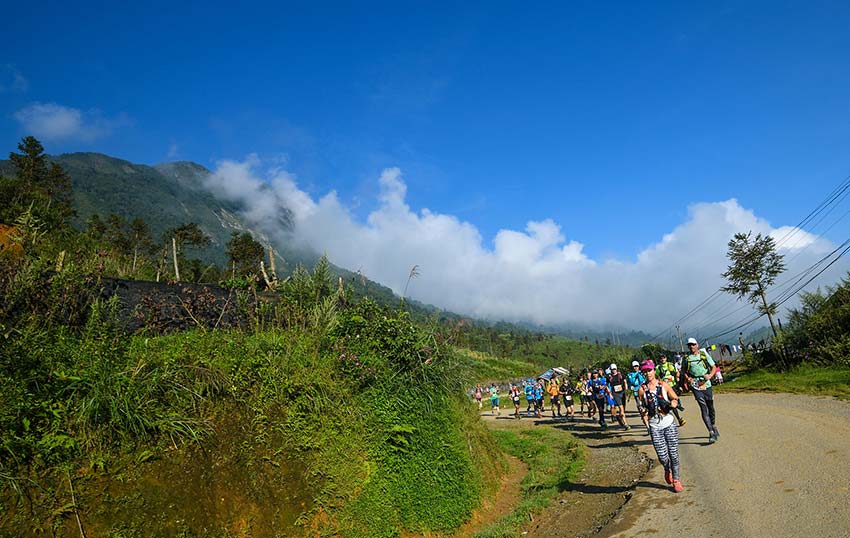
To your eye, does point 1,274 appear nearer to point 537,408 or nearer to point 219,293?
point 219,293

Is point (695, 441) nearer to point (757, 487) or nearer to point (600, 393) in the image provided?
point (757, 487)

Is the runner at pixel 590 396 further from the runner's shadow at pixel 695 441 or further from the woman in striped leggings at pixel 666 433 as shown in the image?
the woman in striped leggings at pixel 666 433

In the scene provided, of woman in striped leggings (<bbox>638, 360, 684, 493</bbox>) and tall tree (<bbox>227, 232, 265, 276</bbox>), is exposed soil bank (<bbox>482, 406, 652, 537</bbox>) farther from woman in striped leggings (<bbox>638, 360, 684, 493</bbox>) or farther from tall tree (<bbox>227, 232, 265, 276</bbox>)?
tall tree (<bbox>227, 232, 265, 276</bbox>)

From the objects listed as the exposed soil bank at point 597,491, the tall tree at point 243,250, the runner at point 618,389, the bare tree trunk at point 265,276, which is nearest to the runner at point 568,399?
the runner at point 618,389

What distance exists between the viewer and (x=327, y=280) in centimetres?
1088

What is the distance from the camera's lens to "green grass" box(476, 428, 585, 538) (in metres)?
7.78

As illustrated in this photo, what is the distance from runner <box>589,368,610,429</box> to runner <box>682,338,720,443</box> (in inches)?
269

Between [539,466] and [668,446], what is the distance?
5.19 metres

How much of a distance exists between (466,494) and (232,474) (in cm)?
409

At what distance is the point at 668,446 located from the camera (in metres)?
Result: 7.16

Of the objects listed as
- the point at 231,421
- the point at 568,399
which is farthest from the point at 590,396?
the point at 231,421

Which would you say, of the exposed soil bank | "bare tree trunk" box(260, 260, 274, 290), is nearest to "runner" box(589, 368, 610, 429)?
the exposed soil bank

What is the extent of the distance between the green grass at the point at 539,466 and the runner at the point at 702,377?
10.2ft

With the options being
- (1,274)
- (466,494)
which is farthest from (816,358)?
(1,274)
